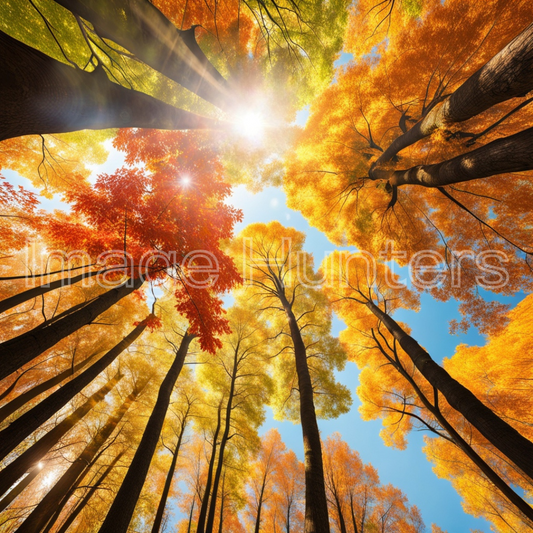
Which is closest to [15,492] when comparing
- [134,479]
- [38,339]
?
[134,479]

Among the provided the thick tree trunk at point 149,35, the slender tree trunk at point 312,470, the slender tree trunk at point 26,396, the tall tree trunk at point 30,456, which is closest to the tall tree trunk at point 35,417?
the slender tree trunk at point 26,396

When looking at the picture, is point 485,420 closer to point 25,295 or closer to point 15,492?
point 25,295

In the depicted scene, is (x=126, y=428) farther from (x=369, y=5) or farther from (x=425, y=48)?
(x=369, y=5)

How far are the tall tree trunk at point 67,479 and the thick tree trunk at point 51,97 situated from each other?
936 cm

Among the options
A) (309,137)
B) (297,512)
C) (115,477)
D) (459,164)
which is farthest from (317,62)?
(297,512)

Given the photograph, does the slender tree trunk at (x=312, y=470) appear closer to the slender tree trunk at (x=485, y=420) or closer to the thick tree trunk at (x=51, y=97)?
the slender tree trunk at (x=485, y=420)

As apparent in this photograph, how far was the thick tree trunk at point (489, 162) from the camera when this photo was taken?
217 centimetres

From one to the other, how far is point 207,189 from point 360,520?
18.9 metres

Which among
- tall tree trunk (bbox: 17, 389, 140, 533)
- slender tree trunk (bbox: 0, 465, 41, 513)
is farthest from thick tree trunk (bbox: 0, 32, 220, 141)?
slender tree trunk (bbox: 0, 465, 41, 513)

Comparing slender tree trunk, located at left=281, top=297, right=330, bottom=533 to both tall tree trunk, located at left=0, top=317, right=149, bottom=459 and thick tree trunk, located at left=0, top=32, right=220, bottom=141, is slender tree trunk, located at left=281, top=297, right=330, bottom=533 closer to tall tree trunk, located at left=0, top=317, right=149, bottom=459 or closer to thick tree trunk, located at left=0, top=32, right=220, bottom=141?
thick tree trunk, located at left=0, top=32, right=220, bottom=141

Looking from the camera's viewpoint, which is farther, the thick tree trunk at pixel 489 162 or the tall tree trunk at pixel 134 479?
the tall tree trunk at pixel 134 479

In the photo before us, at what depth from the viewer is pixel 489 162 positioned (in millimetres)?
2488

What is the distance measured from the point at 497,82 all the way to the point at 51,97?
409cm

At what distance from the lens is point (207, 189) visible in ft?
18.2
